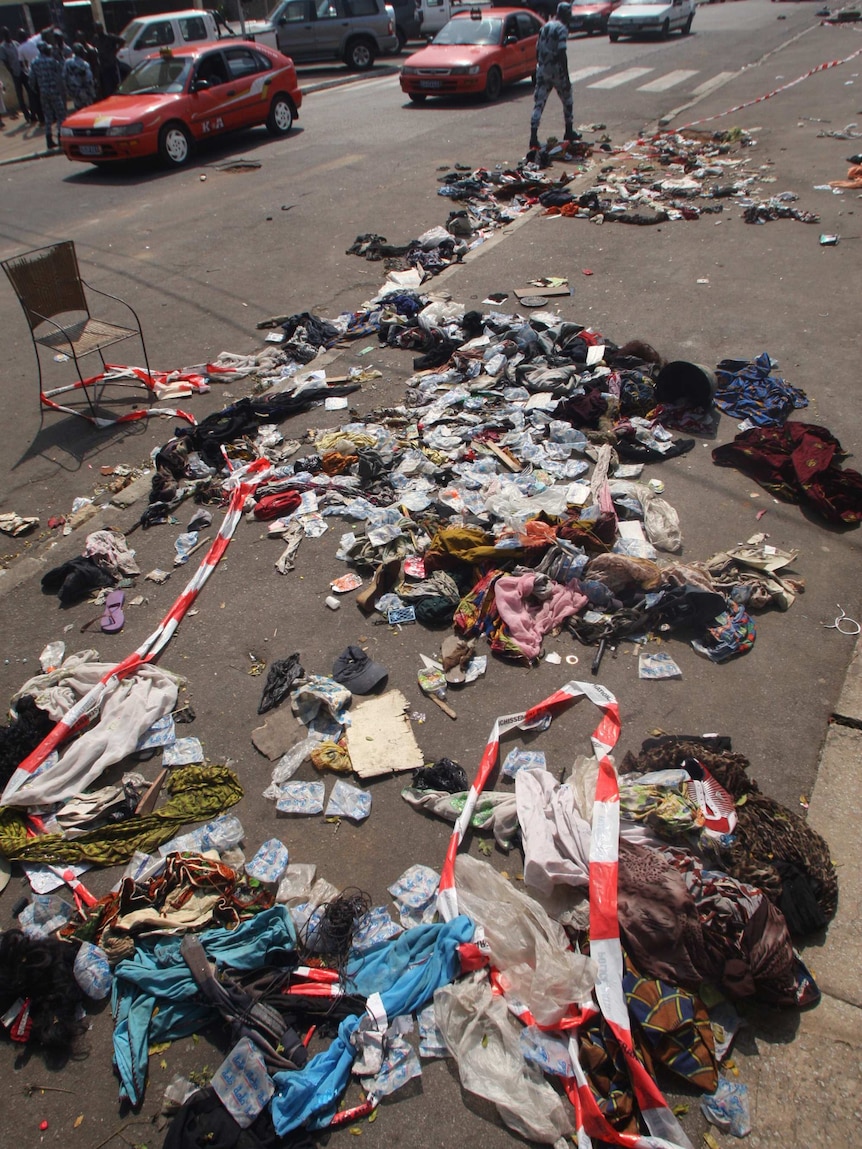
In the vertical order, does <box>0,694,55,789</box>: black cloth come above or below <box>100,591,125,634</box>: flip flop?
below

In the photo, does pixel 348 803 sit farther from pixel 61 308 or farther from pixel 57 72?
pixel 57 72

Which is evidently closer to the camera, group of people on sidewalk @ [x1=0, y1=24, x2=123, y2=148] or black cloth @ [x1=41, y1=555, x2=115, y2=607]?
black cloth @ [x1=41, y1=555, x2=115, y2=607]

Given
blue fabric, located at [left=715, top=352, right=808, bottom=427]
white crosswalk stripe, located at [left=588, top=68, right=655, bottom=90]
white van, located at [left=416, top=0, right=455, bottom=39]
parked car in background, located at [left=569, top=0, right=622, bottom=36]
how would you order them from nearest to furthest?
1. blue fabric, located at [left=715, top=352, right=808, bottom=427]
2. white crosswalk stripe, located at [left=588, top=68, right=655, bottom=90]
3. white van, located at [left=416, top=0, right=455, bottom=39]
4. parked car in background, located at [left=569, top=0, right=622, bottom=36]

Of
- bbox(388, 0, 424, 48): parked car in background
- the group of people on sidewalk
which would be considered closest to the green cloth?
the group of people on sidewalk

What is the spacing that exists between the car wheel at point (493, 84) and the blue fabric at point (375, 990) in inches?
733

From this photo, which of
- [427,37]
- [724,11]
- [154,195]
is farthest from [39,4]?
[724,11]

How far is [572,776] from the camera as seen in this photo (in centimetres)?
358

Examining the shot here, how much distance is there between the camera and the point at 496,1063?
268 centimetres

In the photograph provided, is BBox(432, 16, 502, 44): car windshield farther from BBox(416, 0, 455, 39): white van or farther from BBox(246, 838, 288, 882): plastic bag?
BBox(246, 838, 288, 882): plastic bag

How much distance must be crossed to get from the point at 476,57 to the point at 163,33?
797 centimetres

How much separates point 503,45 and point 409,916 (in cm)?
1930

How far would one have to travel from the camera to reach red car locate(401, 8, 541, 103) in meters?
16.6

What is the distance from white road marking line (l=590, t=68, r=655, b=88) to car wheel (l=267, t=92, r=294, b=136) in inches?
300

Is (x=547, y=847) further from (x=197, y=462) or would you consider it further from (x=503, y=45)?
(x=503, y=45)
